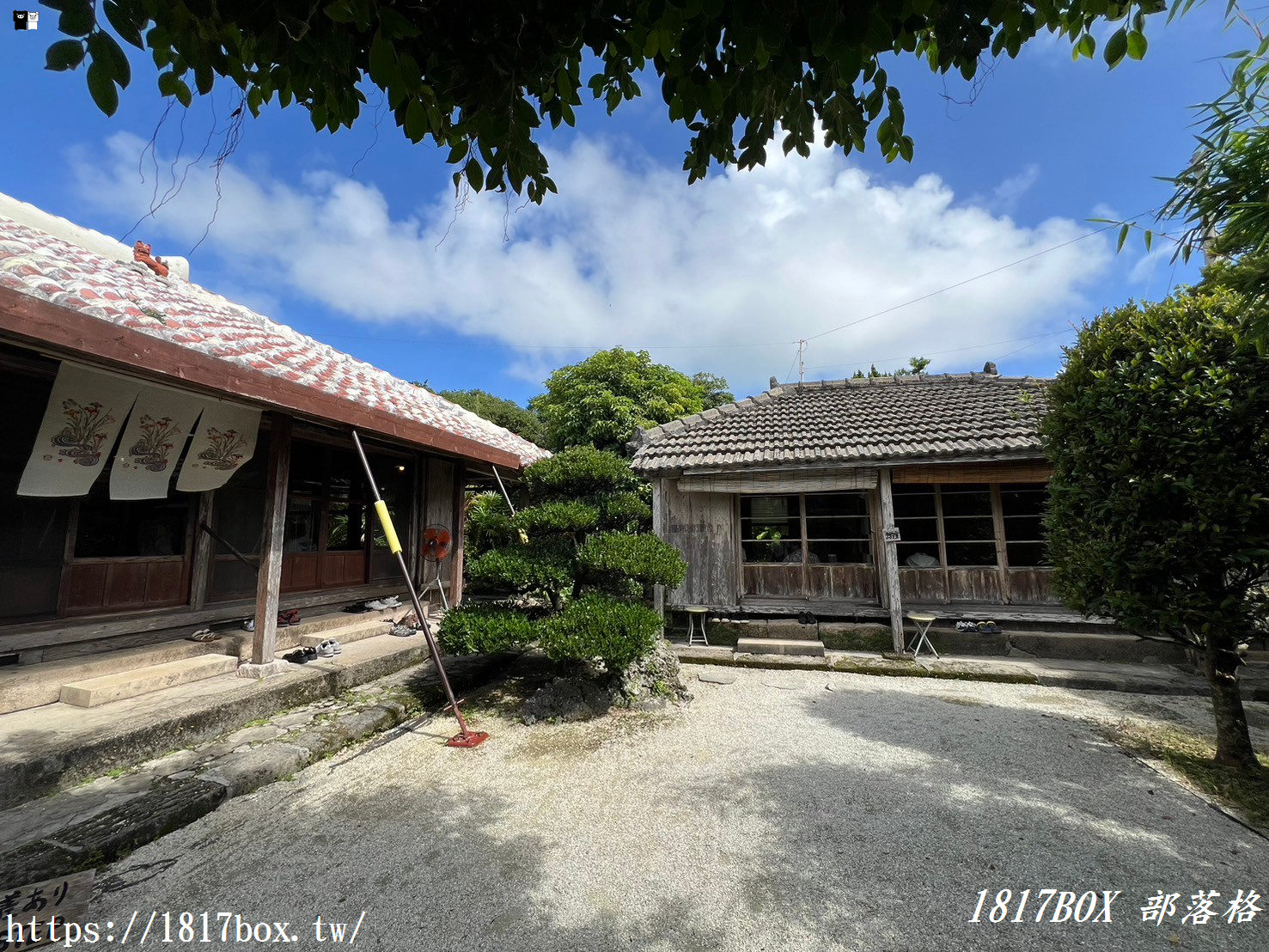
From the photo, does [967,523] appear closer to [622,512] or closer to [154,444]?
[622,512]

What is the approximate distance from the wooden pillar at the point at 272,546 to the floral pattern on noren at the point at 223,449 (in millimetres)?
371

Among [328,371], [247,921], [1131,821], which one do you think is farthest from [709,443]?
[247,921]

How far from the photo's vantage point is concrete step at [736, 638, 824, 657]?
7027 millimetres

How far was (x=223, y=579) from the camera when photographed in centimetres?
610

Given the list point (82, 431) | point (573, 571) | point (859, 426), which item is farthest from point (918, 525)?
point (82, 431)

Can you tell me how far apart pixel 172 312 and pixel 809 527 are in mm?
8453

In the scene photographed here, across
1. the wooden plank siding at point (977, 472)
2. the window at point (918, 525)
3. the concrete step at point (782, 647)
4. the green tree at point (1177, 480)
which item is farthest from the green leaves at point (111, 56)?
the window at point (918, 525)

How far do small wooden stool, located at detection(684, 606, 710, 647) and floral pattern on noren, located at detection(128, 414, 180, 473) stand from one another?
6.38 meters

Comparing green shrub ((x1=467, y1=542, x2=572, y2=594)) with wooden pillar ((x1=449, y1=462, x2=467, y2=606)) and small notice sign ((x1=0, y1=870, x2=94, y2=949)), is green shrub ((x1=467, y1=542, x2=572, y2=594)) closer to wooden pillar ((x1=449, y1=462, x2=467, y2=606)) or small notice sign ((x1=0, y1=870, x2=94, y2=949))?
wooden pillar ((x1=449, y1=462, x2=467, y2=606))

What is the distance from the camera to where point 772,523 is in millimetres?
9000

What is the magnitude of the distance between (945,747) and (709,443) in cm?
514

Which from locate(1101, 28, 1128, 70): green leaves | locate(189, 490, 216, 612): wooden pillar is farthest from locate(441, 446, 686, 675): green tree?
locate(1101, 28, 1128, 70): green leaves

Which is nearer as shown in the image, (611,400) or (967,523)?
(967,523)

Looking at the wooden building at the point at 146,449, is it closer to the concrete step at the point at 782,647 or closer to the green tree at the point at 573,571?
the green tree at the point at 573,571
